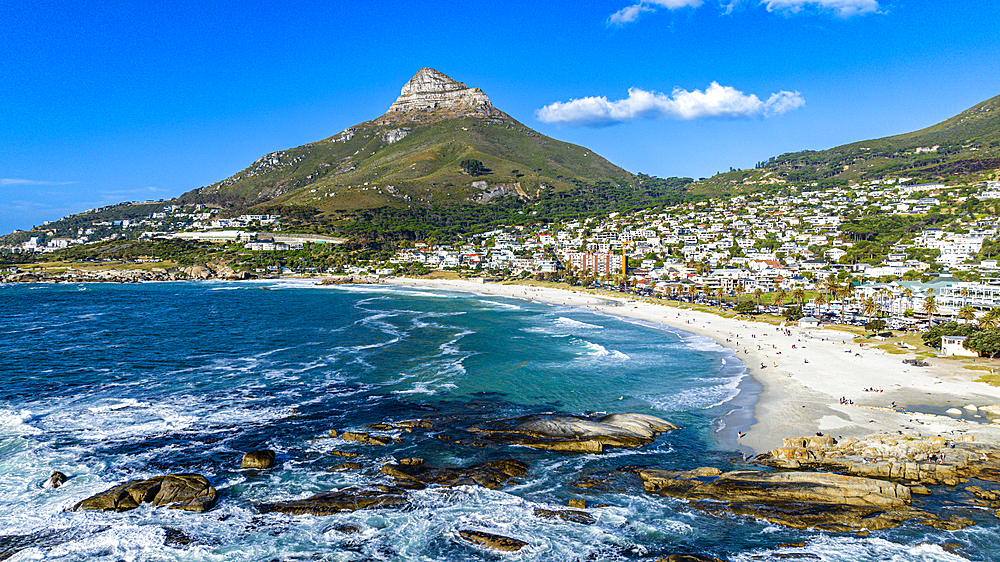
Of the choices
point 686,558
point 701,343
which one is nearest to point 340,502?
point 686,558

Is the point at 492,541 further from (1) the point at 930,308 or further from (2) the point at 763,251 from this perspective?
(2) the point at 763,251

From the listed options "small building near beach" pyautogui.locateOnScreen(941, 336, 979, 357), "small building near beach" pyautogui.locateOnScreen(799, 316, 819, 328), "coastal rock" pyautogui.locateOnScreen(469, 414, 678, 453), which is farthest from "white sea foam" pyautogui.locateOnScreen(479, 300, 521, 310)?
"small building near beach" pyautogui.locateOnScreen(941, 336, 979, 357)

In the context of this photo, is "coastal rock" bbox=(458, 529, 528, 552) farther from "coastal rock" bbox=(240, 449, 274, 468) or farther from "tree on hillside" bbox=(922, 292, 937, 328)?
"tree on hillside" bbox=(922, 292, 937, 328)

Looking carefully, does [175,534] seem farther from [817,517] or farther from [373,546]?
[817,517]

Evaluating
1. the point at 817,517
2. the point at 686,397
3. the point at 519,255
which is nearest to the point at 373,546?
the point at 817,517

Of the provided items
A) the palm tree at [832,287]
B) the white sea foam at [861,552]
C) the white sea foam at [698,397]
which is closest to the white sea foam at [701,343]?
the white sea foam at [698,397]
